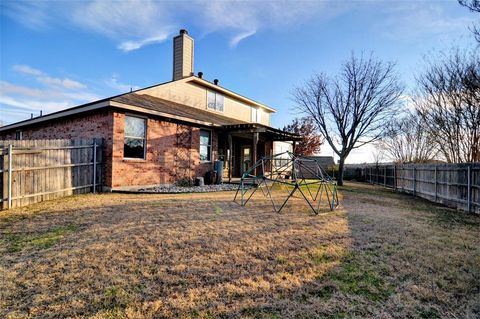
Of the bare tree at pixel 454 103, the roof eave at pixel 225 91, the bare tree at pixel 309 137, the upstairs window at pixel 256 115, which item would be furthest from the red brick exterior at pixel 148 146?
the bare tree at pixel 309 137

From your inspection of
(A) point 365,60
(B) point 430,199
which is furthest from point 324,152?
Answer: (B) point 430,199

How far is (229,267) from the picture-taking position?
329 centimetres

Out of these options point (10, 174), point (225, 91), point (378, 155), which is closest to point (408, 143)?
point (378, 155)

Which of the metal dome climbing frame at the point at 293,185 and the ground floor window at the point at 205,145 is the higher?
the ground floor window at the point at 205,145

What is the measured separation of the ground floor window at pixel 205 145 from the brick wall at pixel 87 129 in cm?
490

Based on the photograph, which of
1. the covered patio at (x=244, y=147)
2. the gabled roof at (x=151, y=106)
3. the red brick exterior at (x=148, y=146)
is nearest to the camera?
the red brick exterior at (x=148, y=146)

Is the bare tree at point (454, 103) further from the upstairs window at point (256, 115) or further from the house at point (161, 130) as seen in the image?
the upstairs window at point (256, 115)

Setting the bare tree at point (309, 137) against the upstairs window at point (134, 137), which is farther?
the bare tree at point (309, 137)

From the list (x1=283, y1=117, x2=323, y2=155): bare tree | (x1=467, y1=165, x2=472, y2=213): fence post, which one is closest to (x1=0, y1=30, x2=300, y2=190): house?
(x1=467, y1=165, x2=472, y2=213): fence post

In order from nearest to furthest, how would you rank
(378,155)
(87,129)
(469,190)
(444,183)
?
(469,190) < (444,183) < (87,129) < (378,155)

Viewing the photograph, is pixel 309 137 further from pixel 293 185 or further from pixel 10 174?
pixel 10 174

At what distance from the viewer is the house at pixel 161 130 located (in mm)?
9539

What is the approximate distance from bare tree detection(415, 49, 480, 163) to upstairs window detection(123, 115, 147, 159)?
42.1ft

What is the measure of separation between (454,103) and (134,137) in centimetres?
1402
